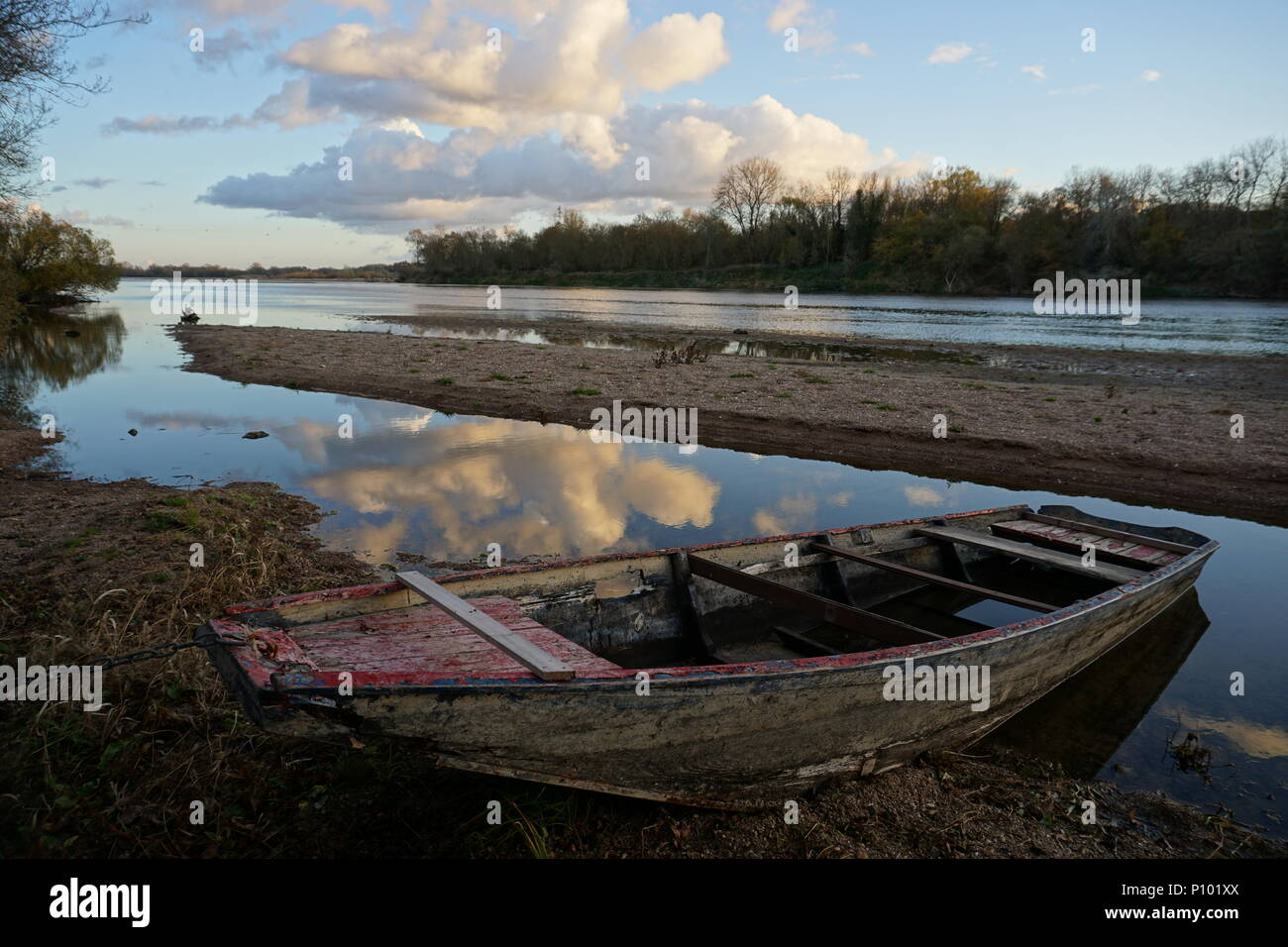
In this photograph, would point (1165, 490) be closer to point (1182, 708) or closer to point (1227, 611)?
point (1227, 611)

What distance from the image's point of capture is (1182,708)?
545cm

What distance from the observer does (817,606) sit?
202 inches

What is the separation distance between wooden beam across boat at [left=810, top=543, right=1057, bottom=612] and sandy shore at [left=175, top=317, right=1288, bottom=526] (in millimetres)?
5903

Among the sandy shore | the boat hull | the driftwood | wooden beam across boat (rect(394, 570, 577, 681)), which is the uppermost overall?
the driftwood

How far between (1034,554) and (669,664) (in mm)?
3921

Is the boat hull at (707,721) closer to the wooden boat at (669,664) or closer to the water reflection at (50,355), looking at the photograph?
the wooden boat at (669,664)

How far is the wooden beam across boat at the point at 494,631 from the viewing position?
3254 millimetres

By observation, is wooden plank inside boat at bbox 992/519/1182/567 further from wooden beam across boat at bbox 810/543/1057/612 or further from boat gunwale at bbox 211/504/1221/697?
boat gunwale at bbox 211/504/1221/697

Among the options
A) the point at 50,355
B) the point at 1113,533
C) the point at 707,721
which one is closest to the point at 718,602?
the point at 707,721

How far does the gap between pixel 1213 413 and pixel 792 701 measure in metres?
16.0

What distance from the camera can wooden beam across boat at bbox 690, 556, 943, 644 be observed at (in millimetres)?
4898

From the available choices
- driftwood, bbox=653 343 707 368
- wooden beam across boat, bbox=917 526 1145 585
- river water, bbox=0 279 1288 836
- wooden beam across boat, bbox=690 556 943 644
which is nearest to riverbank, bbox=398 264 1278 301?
driftwood, bbox=653 343 707 368

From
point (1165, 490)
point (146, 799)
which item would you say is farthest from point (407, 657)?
point (1165, 490)

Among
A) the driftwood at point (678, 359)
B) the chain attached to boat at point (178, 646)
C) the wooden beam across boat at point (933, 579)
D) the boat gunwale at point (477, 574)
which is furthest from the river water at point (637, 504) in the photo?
the driftwood at point (678, 359)
